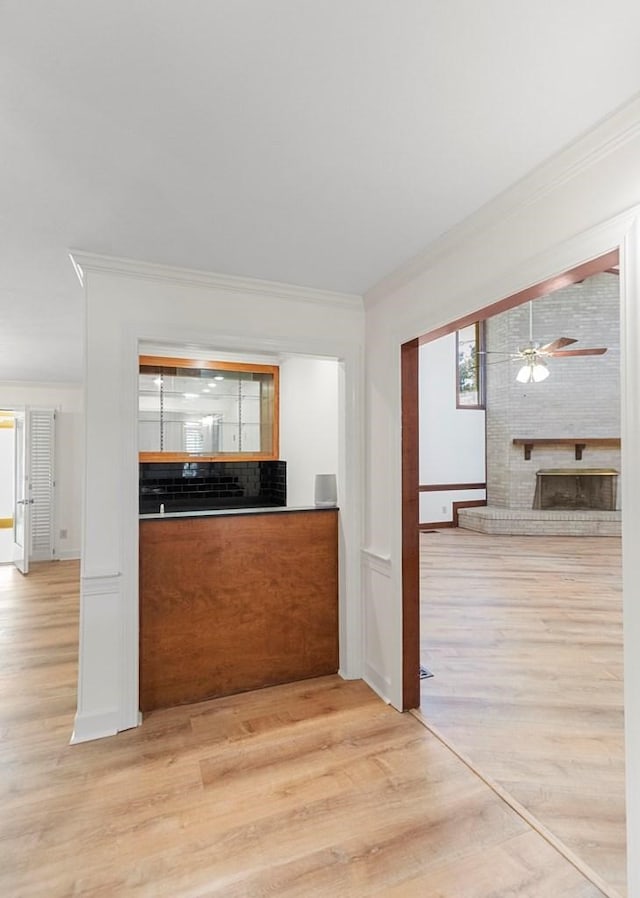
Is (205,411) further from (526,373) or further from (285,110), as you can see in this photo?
(526,373)

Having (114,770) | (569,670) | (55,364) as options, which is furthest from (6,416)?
(569,670)

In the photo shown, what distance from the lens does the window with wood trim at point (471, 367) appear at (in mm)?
8633

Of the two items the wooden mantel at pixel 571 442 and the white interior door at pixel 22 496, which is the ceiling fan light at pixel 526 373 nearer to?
the wooden mantel at pixel 571 442

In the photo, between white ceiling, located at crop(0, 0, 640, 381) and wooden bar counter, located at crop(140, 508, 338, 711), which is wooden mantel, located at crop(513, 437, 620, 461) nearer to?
wooden bar counter, located at crop(140, 508, 338, 711)

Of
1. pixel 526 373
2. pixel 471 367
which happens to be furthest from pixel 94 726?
pixel 471 367

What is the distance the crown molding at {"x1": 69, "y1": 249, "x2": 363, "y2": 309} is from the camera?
2445 mm

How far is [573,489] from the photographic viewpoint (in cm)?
839

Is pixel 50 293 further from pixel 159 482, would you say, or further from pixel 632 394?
pixel 632 394

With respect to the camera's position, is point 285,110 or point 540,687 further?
point 540,687

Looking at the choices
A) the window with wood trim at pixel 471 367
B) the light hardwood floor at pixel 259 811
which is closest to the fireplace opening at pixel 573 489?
the window with wood trim at pixel 471 367

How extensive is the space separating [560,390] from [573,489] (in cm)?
181

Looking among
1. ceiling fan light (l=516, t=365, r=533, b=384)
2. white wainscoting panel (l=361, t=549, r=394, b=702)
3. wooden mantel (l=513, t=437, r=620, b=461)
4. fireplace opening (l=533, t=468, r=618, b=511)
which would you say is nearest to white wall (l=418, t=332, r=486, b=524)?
wooden mantel (l=513, t=437, r=620, b=461)

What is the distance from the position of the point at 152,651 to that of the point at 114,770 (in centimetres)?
61

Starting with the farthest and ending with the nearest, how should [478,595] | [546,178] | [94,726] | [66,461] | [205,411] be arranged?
[66,461] < [205,411] < [478,595] < [94,726] < [546,178]
